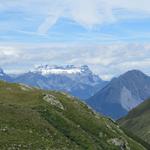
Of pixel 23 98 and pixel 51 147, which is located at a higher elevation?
pixel 51 147

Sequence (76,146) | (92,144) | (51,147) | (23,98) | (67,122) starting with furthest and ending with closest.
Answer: (23,98), (67,122), (92,144), (76,146), (51,147)

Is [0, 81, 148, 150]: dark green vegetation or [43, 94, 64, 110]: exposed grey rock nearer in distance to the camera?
[0, 81, 148, 150]: dark green vegetation

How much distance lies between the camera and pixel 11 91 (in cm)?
11538

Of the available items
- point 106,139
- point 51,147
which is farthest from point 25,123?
point 106,139

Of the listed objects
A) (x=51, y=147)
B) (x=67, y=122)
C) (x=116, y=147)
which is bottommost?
(x=116, y=147)

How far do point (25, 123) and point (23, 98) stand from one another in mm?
22392

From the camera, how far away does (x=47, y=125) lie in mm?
89938

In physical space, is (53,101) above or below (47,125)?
below

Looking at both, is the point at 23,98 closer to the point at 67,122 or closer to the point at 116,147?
the point at 67,122

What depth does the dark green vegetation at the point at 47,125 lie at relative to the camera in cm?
7900

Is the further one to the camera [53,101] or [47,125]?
[53,101]

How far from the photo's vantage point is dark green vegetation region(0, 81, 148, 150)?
79.0 meters

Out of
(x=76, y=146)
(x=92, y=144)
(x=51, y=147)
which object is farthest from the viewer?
(x=92, y=144)

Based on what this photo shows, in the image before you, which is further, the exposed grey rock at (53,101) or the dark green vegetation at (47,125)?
the exposed grey rock at (53,101)
